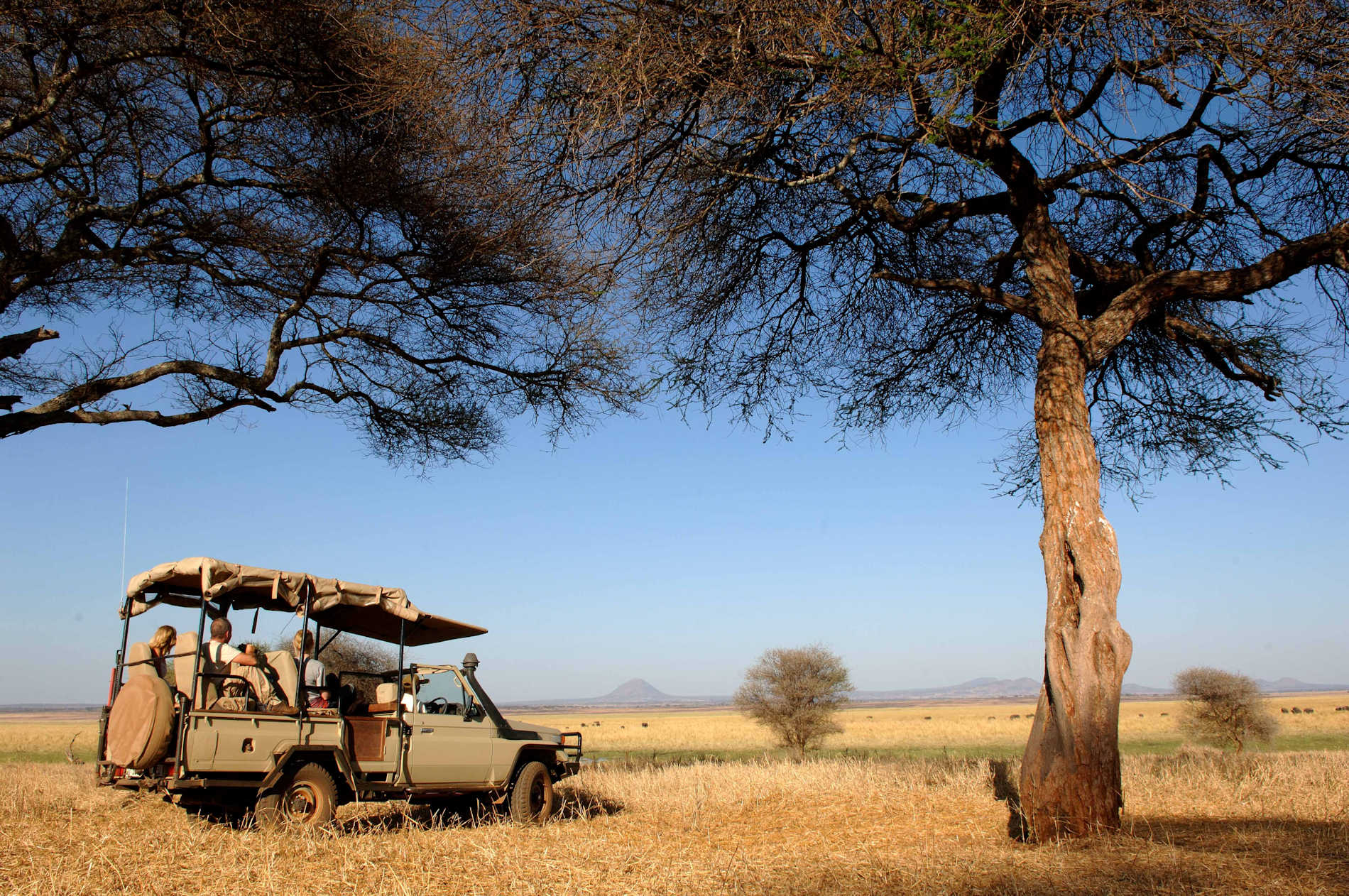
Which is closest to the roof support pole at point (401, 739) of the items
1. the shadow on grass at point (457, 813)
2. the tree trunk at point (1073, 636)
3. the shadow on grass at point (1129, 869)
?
the shadow on grass at point (457, 813)

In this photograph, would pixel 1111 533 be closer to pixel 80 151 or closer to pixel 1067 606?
pixel 1067 606

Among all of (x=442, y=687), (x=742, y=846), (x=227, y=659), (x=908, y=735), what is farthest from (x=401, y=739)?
(x=908, y=735)

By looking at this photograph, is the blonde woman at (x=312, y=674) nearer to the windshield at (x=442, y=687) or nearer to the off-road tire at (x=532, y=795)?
the windshield at (x=442, y=687)

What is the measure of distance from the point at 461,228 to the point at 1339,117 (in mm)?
8475

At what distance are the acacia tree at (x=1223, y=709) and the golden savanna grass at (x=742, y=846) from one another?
83.7 ft

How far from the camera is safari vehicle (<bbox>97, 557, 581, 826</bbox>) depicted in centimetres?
776

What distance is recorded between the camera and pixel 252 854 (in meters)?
6.67

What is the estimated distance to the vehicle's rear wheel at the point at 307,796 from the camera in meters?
8.30

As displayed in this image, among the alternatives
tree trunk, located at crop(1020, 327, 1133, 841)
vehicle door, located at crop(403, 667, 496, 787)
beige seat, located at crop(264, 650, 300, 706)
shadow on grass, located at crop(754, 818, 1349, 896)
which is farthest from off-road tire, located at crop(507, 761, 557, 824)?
tree trunk, located at crop(1020, 327, 1133, 841)

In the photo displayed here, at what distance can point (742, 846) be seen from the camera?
7.70 metres

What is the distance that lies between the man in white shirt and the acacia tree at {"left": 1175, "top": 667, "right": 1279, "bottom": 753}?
3467 centimetres

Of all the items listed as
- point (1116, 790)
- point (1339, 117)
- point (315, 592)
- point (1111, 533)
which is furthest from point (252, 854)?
point (1339, 117)

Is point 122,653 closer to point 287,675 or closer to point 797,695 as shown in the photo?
point 287,675

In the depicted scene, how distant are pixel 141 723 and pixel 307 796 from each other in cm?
166
